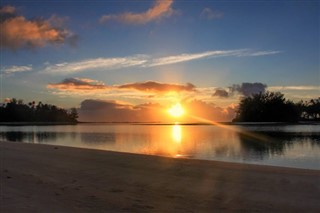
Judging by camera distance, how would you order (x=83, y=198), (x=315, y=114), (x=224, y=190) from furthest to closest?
(x=315, y=114)
(x=224, y=190)
(x=83, y=198)

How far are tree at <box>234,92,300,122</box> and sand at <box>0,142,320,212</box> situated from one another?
12386 cm

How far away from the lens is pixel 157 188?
417 inches

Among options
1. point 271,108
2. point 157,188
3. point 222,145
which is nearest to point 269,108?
point 271,108

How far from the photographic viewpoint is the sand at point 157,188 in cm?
841

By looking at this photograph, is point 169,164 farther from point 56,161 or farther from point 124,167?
point 56,161

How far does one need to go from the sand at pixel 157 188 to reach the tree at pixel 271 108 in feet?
406

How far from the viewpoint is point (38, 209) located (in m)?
8.02

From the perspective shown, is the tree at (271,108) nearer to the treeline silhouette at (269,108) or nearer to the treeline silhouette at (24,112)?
the treeline silhouette at (269,108)

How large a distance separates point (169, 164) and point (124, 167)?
1780 mm

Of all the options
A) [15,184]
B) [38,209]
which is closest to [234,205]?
[38,209]

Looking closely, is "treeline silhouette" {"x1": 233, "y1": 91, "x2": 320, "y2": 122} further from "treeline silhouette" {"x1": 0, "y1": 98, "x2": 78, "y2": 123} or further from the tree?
"treeline silhouette" {"x1": 0, "y1": 98, "x2": 78, "y2": 123}

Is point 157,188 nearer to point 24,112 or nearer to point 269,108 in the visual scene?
point 269,108

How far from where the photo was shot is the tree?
438ft

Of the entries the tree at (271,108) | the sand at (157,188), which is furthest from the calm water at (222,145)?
the tree at (271,108)
